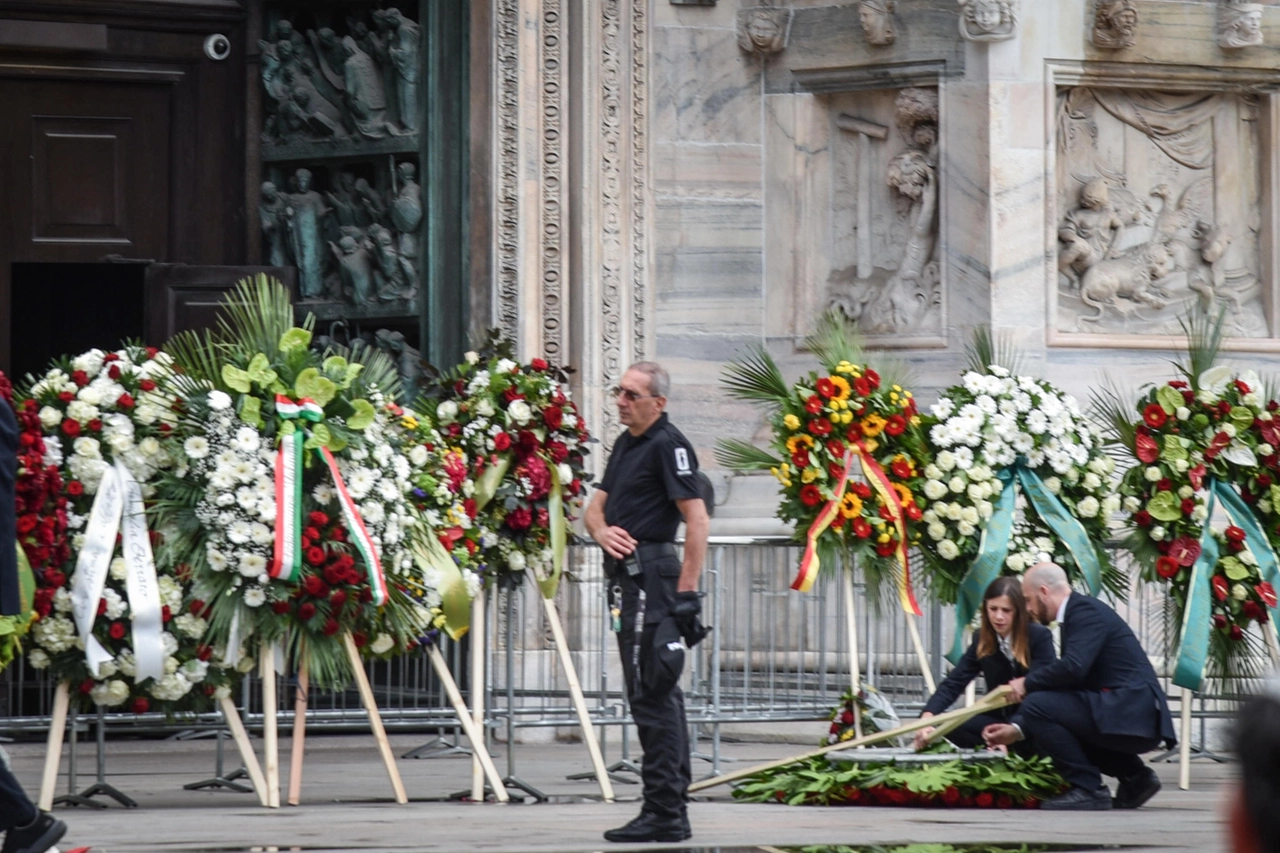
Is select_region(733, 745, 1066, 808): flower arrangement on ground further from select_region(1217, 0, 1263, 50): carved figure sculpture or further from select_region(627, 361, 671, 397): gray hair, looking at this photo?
select_region(1217, 0, 1263, 50): carved figure sculpture

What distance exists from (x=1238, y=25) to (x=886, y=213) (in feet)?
8.22

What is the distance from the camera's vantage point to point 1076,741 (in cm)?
892

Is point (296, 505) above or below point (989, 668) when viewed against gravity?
above

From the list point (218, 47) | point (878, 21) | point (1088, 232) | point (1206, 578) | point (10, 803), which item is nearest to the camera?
point (10, 803)

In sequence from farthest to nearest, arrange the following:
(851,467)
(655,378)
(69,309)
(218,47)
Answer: (69,309) < (218,47) < (851,467) < (655,378)

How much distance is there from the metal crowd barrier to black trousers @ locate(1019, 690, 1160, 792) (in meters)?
0.82

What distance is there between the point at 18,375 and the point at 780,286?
16.4ft

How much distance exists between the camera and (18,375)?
13078 millimetres

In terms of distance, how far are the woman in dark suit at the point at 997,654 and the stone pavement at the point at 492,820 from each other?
0.74 meters

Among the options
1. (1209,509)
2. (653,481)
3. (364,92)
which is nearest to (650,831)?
(653,481)

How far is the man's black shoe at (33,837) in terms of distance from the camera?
5.98m

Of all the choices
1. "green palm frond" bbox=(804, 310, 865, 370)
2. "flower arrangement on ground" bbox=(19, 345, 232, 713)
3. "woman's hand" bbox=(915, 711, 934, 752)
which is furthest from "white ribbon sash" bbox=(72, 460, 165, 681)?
"green palm frond" bbox=(804, 310, 865, 370)

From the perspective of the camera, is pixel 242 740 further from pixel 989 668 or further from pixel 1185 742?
pixel 1185 742

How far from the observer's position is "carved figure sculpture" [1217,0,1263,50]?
12.8 m
